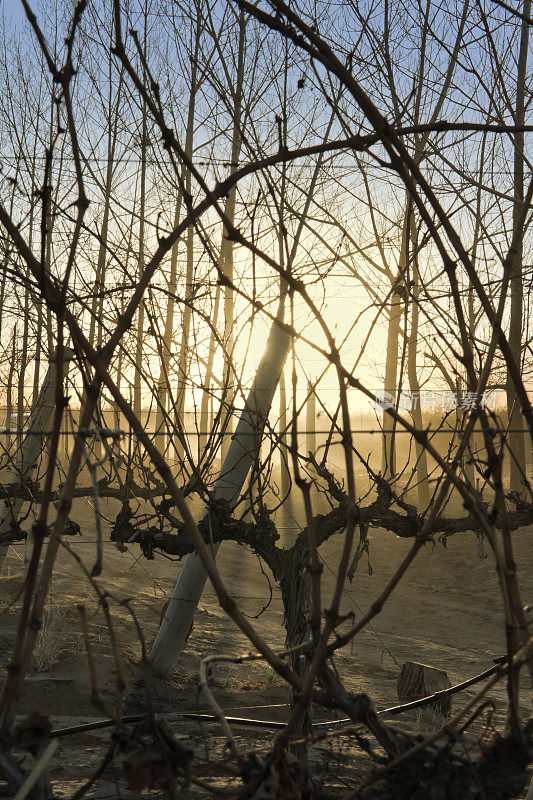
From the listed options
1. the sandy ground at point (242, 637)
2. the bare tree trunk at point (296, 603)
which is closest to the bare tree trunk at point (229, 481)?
the sandy ground at point (242, 637)

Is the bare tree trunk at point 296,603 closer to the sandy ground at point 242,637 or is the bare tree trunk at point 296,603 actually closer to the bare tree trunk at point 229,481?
the sandy ground at point 242,637

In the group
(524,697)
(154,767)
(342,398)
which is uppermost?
(342,398)

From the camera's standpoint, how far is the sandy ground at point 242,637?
3760 millimetres

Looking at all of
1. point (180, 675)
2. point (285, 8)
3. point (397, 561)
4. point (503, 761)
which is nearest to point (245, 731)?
point (180, 675)

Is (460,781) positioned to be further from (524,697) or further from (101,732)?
(524,697)

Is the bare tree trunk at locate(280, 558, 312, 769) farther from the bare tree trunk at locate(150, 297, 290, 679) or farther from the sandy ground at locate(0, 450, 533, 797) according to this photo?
the bare tree trunk at locate(150, 297, 290, 679)

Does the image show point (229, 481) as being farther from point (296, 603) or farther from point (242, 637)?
point (242, 637)

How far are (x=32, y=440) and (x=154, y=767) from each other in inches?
162

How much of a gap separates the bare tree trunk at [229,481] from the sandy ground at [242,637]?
0.23 metres

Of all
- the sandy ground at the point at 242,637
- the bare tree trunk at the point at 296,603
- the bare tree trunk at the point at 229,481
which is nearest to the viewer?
the bare tree trunk at the point at 296,603

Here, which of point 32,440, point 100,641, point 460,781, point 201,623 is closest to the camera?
point 460,781

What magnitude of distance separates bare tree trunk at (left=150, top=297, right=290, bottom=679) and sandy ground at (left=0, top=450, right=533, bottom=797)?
232mm

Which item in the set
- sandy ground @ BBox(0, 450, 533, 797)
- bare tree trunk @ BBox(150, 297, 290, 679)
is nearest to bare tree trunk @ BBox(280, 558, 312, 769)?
sandy ground @ BBox(0, 450, 533, 797)

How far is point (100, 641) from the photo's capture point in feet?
16.5
